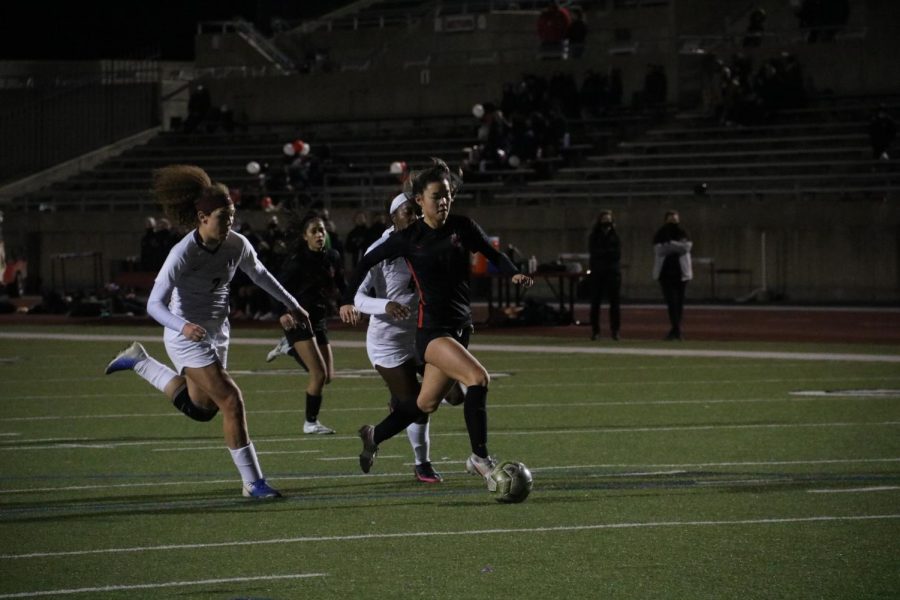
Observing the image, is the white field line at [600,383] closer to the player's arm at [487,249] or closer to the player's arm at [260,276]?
the player's arm at [260,276]

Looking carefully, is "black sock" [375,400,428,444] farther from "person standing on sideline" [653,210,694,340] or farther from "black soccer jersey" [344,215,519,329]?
"person standing on sideline" [653,210,694,340]

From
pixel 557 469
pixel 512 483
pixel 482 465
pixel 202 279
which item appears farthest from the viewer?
pixel 557 469

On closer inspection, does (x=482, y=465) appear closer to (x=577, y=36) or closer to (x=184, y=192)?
(x=184, y=192)

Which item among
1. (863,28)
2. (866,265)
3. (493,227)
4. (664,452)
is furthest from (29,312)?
(664,452)

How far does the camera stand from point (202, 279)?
994 cm

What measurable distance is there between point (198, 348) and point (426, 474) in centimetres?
169

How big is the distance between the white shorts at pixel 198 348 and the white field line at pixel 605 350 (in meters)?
12.4

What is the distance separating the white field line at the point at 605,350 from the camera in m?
21.4

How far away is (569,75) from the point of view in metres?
40.1

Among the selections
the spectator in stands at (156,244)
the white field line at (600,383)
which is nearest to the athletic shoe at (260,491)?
the white field line at (600,383)

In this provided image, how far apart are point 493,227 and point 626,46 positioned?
6.84m

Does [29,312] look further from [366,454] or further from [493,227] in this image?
[366,454]

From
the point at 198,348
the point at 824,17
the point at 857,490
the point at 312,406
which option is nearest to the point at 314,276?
the point at 312,406

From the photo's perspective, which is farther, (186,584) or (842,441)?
(842,441)
